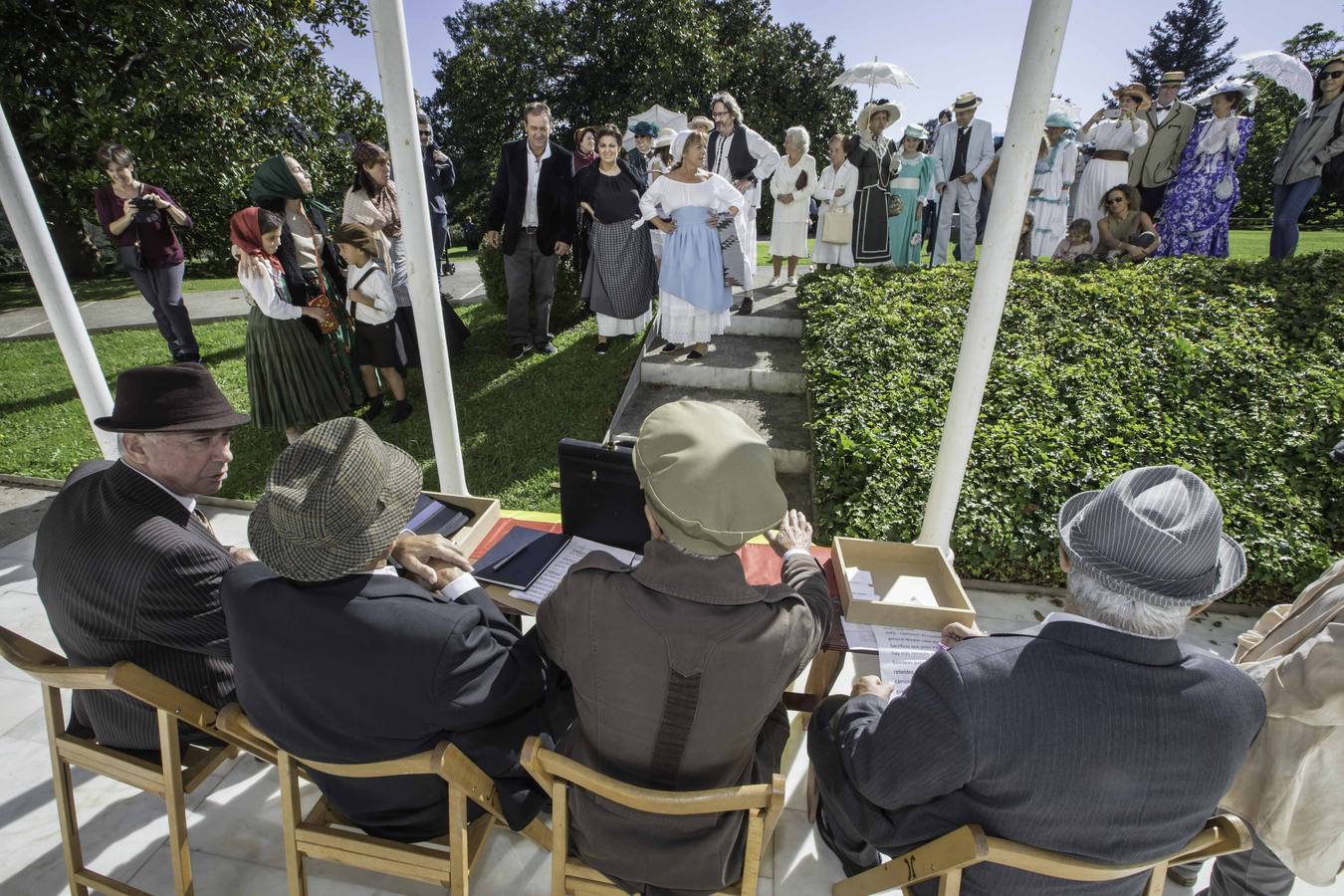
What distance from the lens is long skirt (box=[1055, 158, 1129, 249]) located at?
25.8ft

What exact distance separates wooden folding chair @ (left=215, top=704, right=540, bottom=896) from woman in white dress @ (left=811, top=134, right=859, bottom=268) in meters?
7.11

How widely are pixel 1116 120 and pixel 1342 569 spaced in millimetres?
7866

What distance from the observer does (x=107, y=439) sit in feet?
12.8

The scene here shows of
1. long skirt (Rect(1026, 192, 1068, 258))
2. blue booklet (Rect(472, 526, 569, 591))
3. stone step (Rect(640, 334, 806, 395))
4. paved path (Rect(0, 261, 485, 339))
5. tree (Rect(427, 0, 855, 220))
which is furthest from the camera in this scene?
tree (Rect(427, 0, 855, 220))

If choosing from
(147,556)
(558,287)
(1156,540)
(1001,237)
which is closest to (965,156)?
(558,287)

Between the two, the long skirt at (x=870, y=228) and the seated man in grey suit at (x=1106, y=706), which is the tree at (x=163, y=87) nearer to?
the long skirt at (x=870, y=228)

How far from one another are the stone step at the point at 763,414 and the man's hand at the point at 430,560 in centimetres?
279

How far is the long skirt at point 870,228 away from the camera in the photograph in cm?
750

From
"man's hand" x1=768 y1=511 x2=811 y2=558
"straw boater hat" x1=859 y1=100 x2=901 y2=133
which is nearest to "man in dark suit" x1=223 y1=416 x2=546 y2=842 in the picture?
"man's hand" x1=768 y1=511 x2=811 y2=558

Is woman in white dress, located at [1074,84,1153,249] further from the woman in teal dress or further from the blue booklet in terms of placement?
the blue booklet

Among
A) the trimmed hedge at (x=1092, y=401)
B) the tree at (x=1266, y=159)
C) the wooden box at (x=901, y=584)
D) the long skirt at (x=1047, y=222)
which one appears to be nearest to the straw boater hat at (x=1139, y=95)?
the long skirt at (x=1047, y=222)

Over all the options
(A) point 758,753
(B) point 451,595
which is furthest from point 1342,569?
(B) point 451,595

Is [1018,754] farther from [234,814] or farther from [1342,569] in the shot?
[234,814]

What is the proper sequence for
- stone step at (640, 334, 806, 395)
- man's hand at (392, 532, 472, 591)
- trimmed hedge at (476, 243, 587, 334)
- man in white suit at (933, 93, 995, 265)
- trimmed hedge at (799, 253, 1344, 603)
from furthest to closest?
man in white suit at (933, 93, 995, 265), trimmed hedge at (476, 243, 587, 334), stone step at (640, 334, 806, 395), trimmed hedge at (799, 253, 1344, 603), man's hand at (392, 532, 472, 591)
